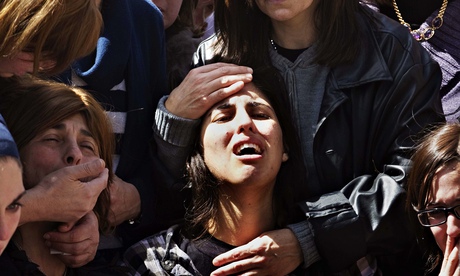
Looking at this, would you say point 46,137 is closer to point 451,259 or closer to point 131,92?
point 131,92

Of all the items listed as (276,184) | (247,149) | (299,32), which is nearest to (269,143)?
(247,149)

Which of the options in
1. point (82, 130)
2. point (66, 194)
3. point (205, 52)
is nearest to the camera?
point (66, 194)

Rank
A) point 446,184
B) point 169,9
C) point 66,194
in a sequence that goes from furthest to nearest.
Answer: point 169,9 → point 446,184 → point 66,194

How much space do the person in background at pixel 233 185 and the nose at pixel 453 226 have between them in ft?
1.65

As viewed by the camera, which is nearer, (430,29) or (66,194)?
(66,194)

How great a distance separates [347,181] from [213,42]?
685mm

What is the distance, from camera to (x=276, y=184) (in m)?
3.28

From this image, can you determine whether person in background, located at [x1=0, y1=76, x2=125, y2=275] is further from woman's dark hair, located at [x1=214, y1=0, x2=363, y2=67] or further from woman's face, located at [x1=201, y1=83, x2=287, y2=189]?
woman's dark hair, located at [x1=214, y1=0, x2=363, y2=67]

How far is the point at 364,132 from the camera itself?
3.24m

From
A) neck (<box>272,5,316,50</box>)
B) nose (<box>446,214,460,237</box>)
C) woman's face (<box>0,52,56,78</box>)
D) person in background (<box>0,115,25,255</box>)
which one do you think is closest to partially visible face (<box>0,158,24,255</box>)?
person in background (<box>0,115,25,255</box>)

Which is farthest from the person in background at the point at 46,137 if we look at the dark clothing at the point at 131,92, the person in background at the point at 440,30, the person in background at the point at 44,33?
the person in background at the point at 440,30

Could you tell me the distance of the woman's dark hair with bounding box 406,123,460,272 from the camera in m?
3.04

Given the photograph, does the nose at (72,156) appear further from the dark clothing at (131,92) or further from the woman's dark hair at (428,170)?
the woman's dark hair at (428,170)

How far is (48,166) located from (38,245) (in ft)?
0.75
